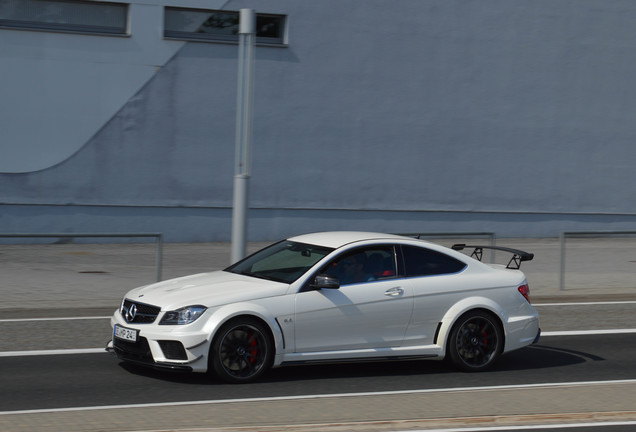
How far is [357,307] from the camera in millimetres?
8992

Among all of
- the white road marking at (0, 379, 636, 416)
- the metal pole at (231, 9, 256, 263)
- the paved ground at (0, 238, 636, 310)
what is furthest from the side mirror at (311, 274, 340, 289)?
the paved ground at (0, 238, 636, 310)

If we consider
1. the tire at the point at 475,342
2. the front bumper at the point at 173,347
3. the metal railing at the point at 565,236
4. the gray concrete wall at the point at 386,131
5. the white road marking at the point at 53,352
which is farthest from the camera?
the gray concrete wall at the point at 386,131

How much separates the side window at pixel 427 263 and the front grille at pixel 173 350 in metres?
2.41

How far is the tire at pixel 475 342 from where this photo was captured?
9414 millimetres

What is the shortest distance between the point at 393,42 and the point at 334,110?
2.32 m

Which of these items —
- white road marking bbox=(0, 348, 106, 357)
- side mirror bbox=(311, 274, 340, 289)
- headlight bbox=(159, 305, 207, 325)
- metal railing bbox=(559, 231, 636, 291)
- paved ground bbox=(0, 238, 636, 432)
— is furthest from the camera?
metal railing bbox=(559, 231, 636, 291)

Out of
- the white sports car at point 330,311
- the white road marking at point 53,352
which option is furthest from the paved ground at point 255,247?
the white road marking at point 53,352

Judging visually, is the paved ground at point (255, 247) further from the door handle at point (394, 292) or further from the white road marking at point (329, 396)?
the door handle at point (394, 292)

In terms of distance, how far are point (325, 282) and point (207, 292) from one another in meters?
1.08

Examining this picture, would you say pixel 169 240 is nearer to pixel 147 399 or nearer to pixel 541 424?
pixel 147 399

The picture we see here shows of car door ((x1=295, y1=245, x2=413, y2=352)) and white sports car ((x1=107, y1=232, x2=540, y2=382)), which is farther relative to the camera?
car door ((x1=295, y1=245, x2=413, y2=352))

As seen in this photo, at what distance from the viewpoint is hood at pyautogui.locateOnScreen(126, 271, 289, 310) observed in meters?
8.52

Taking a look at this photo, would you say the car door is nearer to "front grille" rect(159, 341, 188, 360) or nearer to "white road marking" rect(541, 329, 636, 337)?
"front grille" rect(159, 341, 188, 360)

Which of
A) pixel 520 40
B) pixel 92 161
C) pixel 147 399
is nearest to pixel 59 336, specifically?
pixel 147 399
